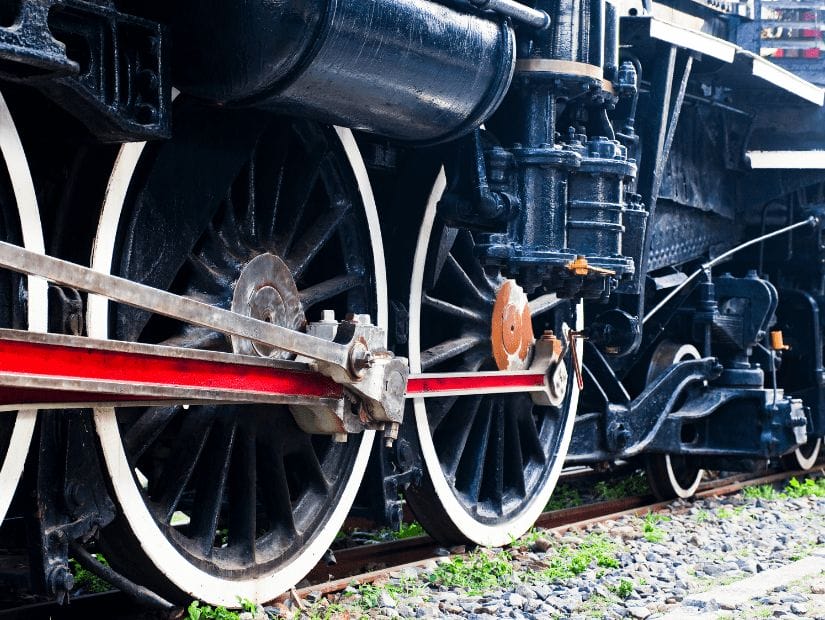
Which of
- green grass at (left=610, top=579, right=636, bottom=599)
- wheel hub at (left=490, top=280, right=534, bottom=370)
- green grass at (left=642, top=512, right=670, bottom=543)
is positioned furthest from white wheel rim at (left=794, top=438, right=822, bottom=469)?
green grass at (left=610, top=579, right=636, bottom=599)

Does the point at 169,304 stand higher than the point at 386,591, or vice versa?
the point at 169,304

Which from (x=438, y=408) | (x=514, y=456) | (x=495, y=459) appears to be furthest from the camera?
(x=514, y=456)

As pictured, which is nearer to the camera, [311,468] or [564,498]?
[311,468]

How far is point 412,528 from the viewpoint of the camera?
19.7ft

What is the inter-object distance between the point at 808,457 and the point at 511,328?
12.9ft

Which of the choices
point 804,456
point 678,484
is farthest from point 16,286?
point 804,456

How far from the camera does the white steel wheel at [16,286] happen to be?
125 inches

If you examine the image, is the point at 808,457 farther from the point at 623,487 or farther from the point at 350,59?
the point at 350,59

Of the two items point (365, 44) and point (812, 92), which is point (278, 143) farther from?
point (812, 92)

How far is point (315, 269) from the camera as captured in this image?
15.6ft

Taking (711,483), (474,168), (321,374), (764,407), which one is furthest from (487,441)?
(711,483)

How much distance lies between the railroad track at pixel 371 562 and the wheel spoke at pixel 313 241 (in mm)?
1091

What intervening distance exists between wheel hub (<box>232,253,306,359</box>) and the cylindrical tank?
0.51m

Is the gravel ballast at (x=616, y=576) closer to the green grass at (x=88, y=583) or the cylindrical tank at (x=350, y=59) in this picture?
the green grass at (x=88, y=583)
